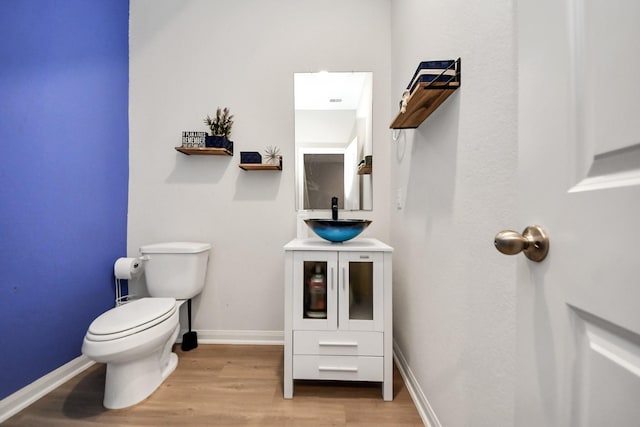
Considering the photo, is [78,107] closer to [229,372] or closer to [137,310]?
[137,310]

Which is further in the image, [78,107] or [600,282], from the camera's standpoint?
[78,107]

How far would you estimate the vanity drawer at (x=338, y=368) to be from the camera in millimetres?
1441

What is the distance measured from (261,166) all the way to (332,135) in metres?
0.59

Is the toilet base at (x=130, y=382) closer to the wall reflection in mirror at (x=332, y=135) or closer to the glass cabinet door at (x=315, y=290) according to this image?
the glass cabinet door at (x=315, y=290)

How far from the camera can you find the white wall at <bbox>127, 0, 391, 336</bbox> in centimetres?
208

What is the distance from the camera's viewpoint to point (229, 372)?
5.57ft

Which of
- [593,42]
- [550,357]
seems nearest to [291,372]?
[550,357]

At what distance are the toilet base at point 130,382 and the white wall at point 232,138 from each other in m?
0.60

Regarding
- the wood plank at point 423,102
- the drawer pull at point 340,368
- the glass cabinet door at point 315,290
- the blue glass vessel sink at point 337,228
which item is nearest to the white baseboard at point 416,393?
the drawer pull at point 340,368

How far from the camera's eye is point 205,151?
1990 mm

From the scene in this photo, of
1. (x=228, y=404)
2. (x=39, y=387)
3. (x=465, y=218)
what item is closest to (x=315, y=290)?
(x=228, y=404)

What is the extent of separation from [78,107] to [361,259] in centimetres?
201

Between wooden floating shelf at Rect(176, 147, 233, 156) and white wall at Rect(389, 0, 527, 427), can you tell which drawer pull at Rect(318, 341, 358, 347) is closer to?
white wall at Rect(389, 0, 527, 427)

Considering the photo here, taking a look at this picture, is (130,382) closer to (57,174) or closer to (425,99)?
(57,174)
